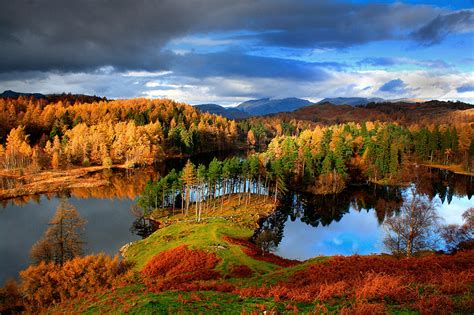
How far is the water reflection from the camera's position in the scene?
6639 cm

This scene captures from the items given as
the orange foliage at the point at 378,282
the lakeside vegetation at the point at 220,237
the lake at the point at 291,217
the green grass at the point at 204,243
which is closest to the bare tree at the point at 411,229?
the lakeside vegetation at the point at 220,237

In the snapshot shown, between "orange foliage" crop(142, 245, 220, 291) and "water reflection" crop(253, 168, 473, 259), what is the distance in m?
19.5

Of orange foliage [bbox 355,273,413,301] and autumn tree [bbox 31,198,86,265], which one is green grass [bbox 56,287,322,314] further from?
autumn tree [bbox 31,198,86,265]

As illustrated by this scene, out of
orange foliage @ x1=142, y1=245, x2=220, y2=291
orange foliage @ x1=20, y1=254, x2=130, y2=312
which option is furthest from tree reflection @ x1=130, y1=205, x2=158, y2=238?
orange foliage @ x1=20, y1=254, x2=130, y2=312

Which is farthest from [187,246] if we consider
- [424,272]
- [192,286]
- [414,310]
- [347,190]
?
[347,190]

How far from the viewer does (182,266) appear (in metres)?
45.8

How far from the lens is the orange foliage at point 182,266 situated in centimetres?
4128

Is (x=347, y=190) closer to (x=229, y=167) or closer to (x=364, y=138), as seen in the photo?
(x=364, y=138)

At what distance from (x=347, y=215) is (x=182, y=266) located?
54.7 meters

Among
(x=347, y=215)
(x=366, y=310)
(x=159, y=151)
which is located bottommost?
(x=347, y=215)

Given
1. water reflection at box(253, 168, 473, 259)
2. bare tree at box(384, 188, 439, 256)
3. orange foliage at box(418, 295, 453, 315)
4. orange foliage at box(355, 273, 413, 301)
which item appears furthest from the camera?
water reflection at box(253, 168, 473, 259)

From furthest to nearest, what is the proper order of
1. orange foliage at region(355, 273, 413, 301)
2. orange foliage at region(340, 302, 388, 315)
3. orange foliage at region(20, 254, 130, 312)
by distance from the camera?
orange foliage at region(20, 254, 130, 312) < orange foliage at region(355, 273, 413, 301) < orange foliage at region(340, 302, 388, 315)

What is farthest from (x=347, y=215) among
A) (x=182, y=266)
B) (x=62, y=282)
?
(x=62, y=282)

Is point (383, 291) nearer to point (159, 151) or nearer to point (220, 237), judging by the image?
point (220, 237)
